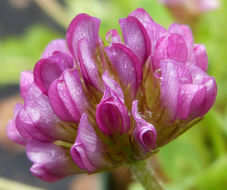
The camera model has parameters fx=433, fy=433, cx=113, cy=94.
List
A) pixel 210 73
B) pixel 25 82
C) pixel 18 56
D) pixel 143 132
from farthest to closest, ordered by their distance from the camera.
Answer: pixel 18 56
pixel 210 73
pixel 25 82
pixel 143 132

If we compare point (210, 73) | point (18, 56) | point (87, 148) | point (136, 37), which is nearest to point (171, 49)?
point (136, 37)

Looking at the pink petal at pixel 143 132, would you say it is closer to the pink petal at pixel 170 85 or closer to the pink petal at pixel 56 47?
the pink petal at pixel 170 85

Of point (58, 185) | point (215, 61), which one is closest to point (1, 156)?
point (58, 185)

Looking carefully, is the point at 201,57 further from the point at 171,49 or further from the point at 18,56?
the point at 18,56

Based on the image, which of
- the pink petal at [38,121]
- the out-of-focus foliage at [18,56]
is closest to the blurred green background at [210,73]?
the out-of-focus foliage at [18,56]

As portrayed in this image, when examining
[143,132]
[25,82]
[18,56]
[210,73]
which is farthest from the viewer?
[18,56]

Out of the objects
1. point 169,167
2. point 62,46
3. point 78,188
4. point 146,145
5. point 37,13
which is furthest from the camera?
point 37,13

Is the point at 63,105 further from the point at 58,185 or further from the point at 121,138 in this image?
the point at 58,185
